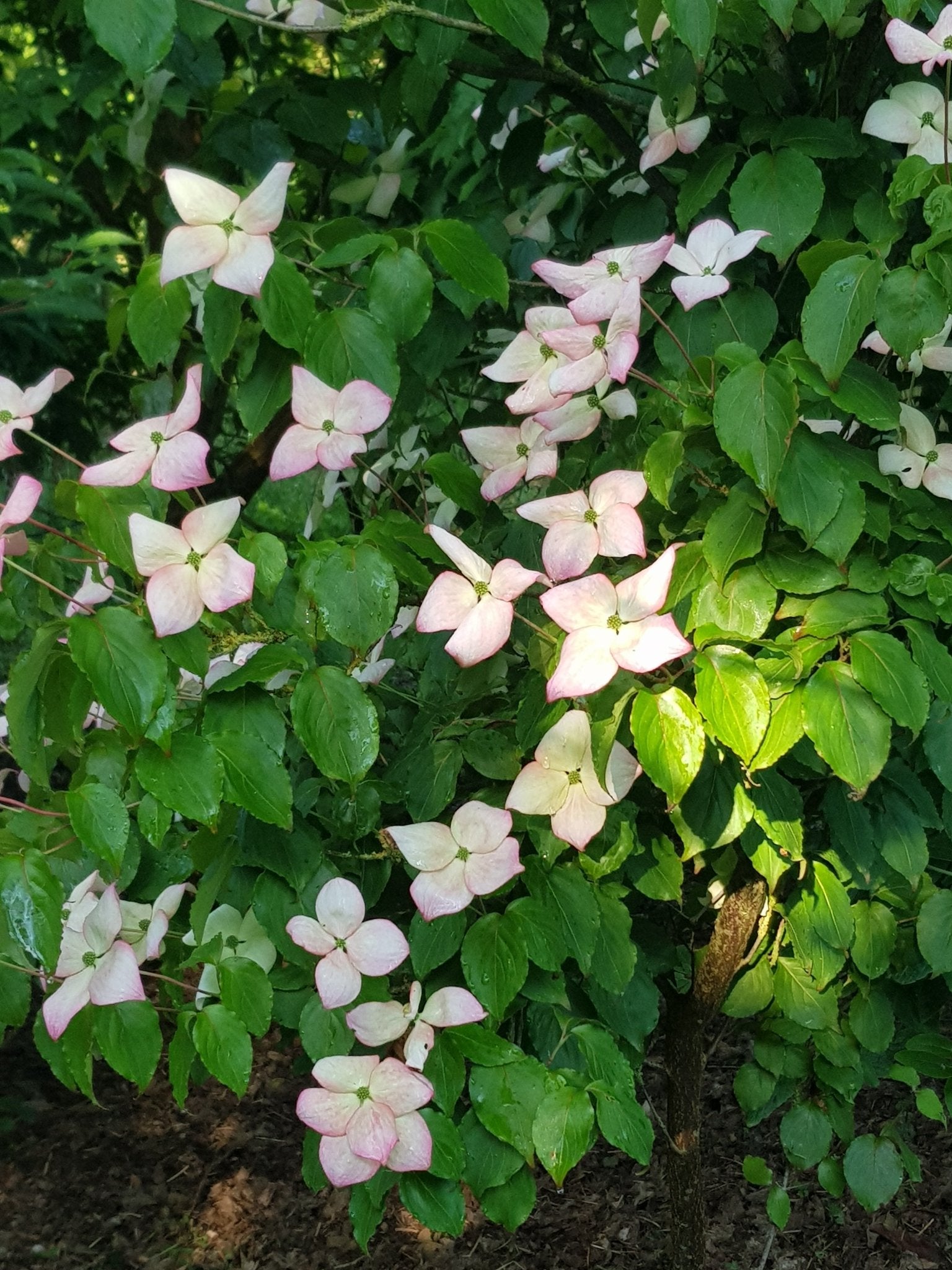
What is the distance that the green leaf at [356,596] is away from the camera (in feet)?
2.75

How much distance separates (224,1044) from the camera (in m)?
0.98

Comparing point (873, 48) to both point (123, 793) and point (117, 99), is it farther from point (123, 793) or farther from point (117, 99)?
point (117, 99)

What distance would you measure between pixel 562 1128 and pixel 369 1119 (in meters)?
0.17

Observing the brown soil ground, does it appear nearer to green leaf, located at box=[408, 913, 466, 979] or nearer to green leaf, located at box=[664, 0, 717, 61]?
green leaf, located at box=[408, 913, 466, 979]

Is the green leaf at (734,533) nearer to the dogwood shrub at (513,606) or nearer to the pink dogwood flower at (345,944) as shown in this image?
the dogwood shrub at (513,606)

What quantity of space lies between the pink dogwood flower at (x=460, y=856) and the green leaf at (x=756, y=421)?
0.36 meters

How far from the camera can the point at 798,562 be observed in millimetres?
939

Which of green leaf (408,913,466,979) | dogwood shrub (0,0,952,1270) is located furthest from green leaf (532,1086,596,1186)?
green leaf (408,913,466,979)

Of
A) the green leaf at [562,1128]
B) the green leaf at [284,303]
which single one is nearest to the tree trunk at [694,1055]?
the green leaf at [562,1128]

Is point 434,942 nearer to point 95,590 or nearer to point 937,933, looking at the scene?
point 95,590

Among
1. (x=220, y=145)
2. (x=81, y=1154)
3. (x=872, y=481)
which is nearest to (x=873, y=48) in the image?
(x=872, y=481)

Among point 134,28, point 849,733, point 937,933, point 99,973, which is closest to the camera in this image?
point 134,28

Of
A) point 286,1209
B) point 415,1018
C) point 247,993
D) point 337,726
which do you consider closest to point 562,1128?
point 415,1018

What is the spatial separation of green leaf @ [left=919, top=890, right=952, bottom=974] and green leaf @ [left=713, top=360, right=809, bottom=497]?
626mm
